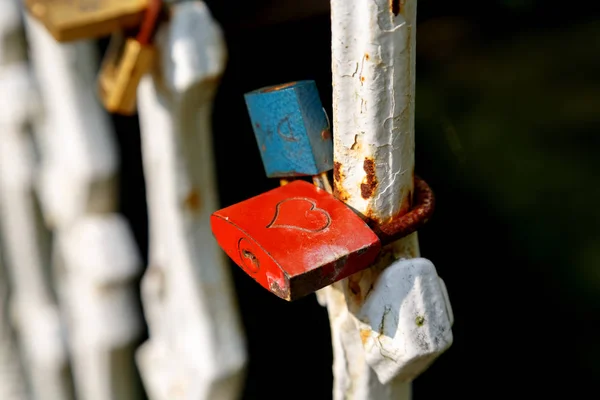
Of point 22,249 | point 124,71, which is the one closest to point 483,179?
point 22,249

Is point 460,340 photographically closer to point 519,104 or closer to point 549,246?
point 549,246

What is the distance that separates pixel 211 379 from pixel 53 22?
403mm

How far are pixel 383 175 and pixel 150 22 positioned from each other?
317 mm

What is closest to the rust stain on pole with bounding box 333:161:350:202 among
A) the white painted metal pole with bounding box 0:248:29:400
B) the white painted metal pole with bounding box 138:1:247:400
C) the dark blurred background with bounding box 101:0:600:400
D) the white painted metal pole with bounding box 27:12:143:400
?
the white painted metal pole with bounding box 138:1:247:400

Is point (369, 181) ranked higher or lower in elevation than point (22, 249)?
higher

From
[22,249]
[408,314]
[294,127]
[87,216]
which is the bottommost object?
[22,249]

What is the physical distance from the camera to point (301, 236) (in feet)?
1.47

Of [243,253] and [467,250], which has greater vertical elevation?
[243,253]

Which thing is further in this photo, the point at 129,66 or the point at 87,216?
the point at 87,216

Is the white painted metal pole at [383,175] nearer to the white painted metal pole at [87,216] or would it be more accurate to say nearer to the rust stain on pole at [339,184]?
the rust stain on pole at [339,184]

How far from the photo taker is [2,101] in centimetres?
99

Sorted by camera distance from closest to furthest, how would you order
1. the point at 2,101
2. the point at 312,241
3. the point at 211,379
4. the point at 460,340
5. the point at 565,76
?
the point at 312,241 → the point at 211,379 → the point at 2,101 → the point at 460,340 → the point at 565,76

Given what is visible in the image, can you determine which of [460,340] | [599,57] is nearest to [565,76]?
[599,57]

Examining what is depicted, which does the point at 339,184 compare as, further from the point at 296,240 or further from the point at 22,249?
the point at 22,249
